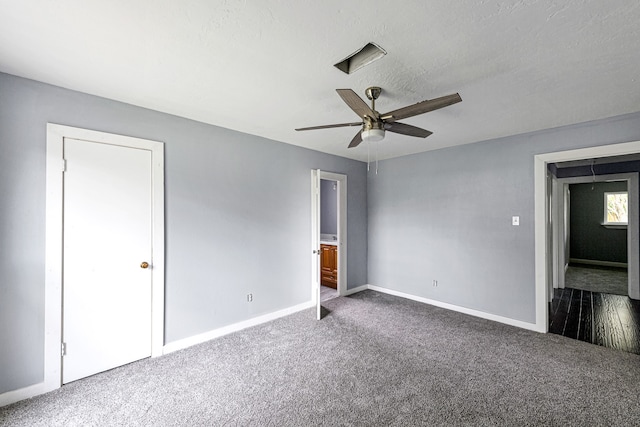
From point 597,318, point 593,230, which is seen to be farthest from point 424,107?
point 593,230

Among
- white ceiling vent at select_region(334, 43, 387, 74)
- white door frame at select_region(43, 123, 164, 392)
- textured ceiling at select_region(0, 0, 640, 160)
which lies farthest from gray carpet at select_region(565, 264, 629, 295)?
white door frame at select_region(43, 123, 164, 392)

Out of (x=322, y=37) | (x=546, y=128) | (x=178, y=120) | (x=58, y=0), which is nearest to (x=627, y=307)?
(x=546, y=128)

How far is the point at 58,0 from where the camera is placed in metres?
1.33

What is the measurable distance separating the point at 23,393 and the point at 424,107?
3.72m

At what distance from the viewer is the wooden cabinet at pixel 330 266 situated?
5.14 m

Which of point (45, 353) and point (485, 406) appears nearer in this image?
point (485, 406)

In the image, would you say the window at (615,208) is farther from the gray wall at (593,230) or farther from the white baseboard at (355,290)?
the white baseboard at (355,290)

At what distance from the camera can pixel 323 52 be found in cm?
175

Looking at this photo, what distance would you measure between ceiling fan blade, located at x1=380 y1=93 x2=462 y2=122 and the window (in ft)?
27.3

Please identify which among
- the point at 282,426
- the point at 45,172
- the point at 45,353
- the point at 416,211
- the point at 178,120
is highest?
the point at 178,120

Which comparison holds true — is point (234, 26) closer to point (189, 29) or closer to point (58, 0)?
point (189, 29)

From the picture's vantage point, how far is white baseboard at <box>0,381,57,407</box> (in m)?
2.02

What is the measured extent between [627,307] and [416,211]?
3.38 metres

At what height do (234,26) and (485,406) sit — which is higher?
(234,26)
